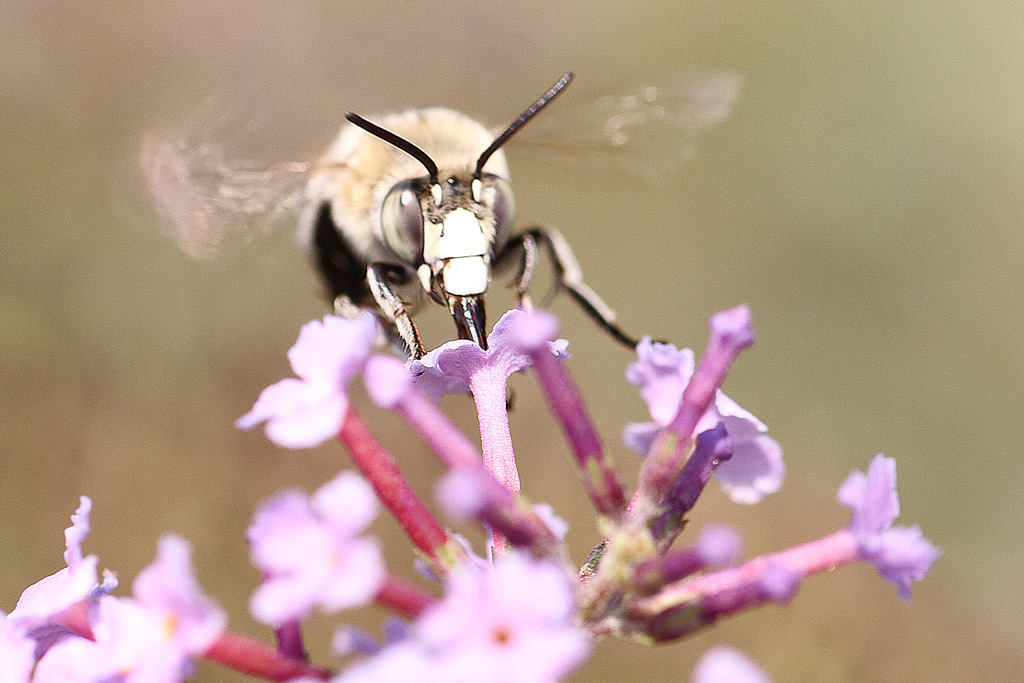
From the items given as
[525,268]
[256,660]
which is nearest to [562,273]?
[525,268]

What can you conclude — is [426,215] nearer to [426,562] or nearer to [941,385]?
[426,562]

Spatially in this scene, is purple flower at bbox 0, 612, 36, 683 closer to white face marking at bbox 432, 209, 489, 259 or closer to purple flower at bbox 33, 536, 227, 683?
purple flower at bbox 33, 536, 227, 683

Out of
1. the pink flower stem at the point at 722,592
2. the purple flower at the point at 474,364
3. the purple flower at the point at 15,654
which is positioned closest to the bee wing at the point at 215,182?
the purple flower at the point at 474,364

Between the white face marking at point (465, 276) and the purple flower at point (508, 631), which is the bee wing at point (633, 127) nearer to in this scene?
the white face marking at point (465, 276)

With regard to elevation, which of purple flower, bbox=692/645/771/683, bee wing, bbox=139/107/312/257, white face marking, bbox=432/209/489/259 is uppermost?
bee wing, bbox=139/107/312/257

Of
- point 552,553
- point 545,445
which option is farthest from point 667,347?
point 545,445

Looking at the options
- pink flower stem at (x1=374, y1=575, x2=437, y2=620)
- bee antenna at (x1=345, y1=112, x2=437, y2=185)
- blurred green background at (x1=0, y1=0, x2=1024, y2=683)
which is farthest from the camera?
blurred green background at (x1=0, y1=0, x2=1024, y2=683)

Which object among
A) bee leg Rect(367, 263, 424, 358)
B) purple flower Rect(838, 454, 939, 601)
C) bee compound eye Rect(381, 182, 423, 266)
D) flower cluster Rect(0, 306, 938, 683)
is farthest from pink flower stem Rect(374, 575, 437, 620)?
bee compound eye Rect(381, 182, 423, 266)
